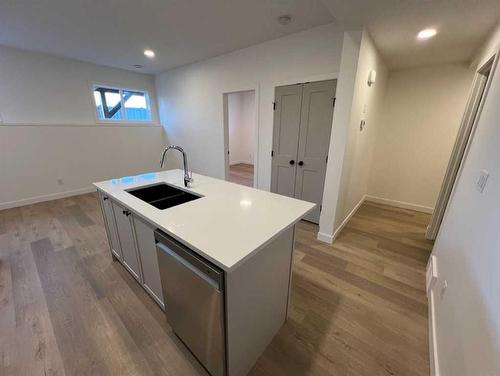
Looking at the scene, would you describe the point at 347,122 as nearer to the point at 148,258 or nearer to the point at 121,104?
the point at 148,258

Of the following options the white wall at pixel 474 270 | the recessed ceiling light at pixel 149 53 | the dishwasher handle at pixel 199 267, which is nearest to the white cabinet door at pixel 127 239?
the dishwasher handle at pixel 199 267

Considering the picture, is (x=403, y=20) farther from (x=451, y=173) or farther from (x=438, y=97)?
(x=438, y=97)

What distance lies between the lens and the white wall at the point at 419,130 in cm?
312

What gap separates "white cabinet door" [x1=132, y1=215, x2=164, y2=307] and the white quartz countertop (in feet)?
0.51

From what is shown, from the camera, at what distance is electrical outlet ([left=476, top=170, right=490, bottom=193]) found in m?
1.18

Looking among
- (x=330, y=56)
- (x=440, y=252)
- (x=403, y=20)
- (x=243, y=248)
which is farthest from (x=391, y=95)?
(x=243, y=248)

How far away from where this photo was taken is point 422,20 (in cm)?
176

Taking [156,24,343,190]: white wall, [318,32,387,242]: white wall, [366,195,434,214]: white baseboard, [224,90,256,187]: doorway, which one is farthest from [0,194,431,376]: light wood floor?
[224,90,256,187]: doorway

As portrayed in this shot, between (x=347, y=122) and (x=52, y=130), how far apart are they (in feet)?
16.5

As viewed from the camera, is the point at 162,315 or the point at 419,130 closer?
the point at 162,315

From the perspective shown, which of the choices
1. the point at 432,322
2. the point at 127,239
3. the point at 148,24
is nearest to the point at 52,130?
the point at 148,24

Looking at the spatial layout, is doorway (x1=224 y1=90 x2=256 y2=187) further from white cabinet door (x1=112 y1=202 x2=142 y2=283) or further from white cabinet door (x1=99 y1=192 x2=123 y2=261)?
white cabinet door (x1=112 y1=202 x2=142 y2=283)

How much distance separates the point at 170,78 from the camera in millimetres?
4648

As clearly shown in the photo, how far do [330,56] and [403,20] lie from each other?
2.65ft
